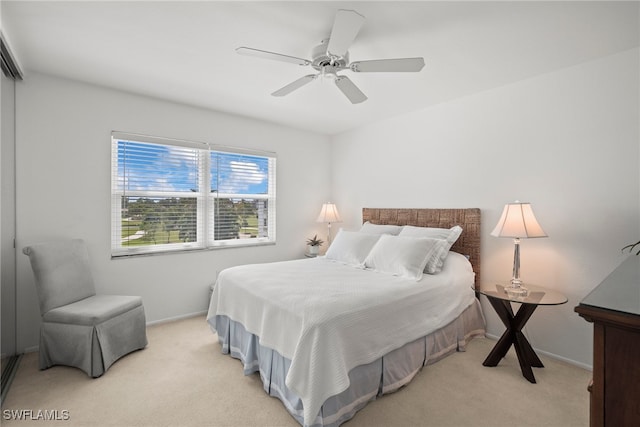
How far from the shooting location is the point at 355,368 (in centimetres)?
193

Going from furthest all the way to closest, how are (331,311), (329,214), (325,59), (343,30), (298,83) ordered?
(329,214), (298,83), (325,59), (331,311), (343,30)

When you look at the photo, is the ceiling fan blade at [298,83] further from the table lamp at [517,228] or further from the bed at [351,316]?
the table lamp at [517,228]

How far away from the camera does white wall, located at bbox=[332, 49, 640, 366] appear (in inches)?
94.4

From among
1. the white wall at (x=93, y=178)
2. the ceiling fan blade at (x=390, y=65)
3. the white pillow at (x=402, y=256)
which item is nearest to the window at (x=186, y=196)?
the white wall at (x=93, y=178)

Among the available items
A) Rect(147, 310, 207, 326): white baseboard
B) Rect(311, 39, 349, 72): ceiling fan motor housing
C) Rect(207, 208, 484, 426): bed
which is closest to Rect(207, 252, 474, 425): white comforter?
Rect(207, 208, 484, 426): bed

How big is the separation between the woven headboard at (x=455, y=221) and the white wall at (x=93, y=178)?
1995 mm

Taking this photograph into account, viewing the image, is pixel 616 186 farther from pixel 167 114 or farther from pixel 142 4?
pixel 167 114

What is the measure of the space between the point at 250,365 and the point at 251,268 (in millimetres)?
860

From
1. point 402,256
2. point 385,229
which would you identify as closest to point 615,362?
point 402,256

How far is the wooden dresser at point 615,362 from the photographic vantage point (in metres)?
0.81

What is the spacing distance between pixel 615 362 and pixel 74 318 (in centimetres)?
309

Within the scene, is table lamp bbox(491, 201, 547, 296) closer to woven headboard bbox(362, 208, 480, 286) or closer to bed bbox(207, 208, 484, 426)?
bed bbox(207, 208, 484, 426)

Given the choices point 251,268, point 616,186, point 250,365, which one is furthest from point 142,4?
point 616,186

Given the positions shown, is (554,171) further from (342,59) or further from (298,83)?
(298,83)
